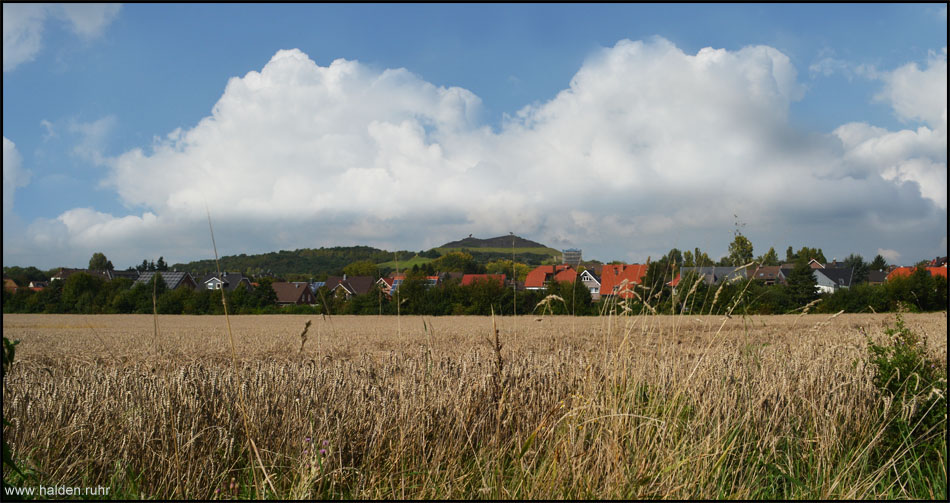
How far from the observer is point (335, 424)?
456 centimetres

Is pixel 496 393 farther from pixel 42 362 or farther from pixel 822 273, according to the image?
pixel 822 273

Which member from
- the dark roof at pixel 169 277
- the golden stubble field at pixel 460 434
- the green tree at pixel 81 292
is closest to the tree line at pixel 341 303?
the green tree at pixel 81 292

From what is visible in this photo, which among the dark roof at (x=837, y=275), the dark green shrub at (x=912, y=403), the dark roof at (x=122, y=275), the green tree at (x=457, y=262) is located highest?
the dark roof at (x=122, y=275)

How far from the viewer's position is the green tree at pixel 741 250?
17.9ft

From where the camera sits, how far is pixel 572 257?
588cm

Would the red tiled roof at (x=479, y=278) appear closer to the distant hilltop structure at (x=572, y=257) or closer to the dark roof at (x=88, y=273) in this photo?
the dark roof at (x=88, y=273)

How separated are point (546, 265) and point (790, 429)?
106 inches

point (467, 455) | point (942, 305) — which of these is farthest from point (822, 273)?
point (467, 455)

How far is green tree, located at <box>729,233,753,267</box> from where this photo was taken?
546cm

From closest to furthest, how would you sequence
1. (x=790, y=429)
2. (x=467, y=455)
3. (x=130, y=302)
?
(x=467, y=455) → (x=790, y=429) → (x=130, y=302)

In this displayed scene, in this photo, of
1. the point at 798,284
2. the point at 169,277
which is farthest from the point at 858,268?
the point at 169,277

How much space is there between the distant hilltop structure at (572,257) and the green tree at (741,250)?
1422 millimetres

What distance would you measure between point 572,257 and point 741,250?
5.18ft

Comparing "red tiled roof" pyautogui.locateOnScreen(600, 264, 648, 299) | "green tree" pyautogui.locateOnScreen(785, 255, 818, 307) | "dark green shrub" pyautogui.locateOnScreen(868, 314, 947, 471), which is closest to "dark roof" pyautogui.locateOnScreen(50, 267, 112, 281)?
"green tree" pyautogui.locateOnScreen(785, 255, 818, 307)
